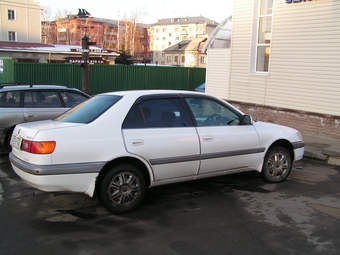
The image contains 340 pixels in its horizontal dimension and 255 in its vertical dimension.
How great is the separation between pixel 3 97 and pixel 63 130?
4549mm

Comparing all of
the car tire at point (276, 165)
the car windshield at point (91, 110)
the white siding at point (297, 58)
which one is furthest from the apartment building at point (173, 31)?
the car windshield at point (91, 110)

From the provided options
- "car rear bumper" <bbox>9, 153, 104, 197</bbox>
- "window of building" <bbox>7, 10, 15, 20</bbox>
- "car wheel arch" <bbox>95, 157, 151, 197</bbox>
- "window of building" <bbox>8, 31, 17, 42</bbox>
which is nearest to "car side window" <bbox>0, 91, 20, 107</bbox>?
"car rear bumper" <bbox>9, 153, 104, 197</bbox>

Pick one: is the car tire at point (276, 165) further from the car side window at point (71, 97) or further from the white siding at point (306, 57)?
the car side window at point (71, 97)

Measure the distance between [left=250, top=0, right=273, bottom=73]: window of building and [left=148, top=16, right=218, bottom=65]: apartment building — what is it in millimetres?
93717

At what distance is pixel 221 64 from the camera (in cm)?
1422

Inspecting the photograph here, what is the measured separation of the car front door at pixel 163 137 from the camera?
4.92m

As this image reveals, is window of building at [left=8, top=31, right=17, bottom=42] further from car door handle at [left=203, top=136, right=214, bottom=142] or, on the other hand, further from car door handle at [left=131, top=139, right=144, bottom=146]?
car door handle at [left=131, top=139, right=144, bottom=146]

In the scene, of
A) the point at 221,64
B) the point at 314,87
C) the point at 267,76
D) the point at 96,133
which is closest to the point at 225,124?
the point at 96,133

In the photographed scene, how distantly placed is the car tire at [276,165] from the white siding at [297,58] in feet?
14.3

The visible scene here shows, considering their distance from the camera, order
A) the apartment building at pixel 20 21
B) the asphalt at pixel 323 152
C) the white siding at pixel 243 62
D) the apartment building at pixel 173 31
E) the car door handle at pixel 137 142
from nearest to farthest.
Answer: the car door handle at pixel 137 142, the asphalt at pixel 323 152, the white siding at pixel 243 62, the apartment building at pixel 20 21, the apartment building at pixel 173 31

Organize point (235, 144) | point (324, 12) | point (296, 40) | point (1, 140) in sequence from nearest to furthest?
point (235, 144), point (1, 140), point (324, 12), point (296, 40)

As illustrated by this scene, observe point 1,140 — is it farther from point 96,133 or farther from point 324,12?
point 324,12

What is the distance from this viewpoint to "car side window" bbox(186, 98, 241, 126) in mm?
5625

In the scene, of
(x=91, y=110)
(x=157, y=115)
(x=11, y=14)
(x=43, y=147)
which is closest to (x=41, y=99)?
(x=91, y=110)
